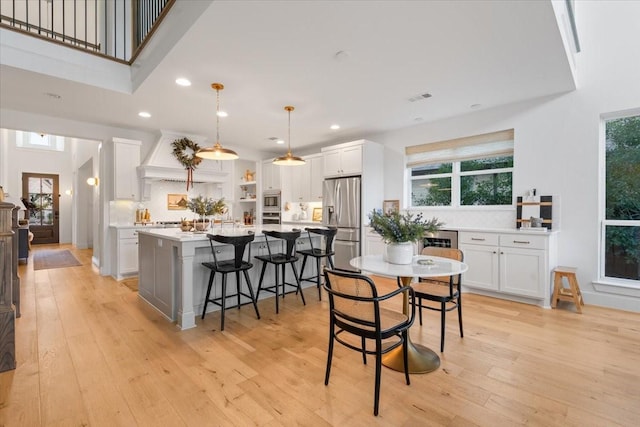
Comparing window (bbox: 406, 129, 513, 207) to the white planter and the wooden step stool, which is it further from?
→ the white planter

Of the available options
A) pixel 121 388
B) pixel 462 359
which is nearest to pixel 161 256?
pixel 121 388

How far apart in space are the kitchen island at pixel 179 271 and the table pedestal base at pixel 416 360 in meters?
1.99

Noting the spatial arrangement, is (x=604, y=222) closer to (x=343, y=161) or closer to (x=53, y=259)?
(x=343, y=161)

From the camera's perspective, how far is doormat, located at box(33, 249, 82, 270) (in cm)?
636

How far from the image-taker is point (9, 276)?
235 centimetres

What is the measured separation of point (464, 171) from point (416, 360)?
3.53 m

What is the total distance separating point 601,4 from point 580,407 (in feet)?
15.2

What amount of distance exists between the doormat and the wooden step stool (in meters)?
8.49

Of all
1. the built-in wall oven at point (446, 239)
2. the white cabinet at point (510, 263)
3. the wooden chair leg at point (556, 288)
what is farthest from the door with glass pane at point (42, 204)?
the wooden chair leg at point (556, 288)

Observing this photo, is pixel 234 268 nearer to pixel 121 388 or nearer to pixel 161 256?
pixel 161 256

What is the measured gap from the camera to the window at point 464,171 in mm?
4559

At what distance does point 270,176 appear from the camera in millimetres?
7305

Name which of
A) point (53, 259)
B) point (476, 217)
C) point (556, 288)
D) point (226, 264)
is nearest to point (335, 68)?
point (226, 264)

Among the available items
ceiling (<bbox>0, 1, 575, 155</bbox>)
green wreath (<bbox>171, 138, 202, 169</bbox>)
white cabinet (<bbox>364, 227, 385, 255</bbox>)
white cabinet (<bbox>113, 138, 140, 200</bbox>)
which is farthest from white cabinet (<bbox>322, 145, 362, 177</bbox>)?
white cabinet (<bbox>113, 138, 140, 200</bbox>)
